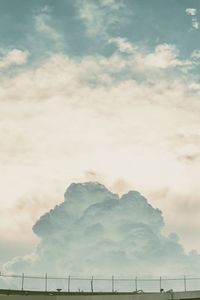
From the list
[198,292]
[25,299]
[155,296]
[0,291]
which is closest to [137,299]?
[155,296]

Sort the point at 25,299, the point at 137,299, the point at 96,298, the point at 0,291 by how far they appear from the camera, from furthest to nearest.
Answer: the point at 0,291 → the point at 137,299 → the point at 96,298 → the point at 25,299

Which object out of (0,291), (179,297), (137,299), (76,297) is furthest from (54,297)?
(0,291)

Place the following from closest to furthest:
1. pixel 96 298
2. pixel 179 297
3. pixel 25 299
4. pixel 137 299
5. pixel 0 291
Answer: pixel 25 299
pixel 96 298
pixel 137 299
pixel 179 297
pixel 0 291

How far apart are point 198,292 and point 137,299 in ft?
33.8

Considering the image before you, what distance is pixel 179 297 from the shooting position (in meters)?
68.9

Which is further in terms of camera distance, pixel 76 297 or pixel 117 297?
pixel 117 297

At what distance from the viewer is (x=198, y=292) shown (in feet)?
230

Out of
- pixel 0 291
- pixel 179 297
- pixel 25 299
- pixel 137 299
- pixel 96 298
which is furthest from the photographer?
pixel 0 291

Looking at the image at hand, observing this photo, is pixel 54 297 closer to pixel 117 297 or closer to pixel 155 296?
pixel 117 297

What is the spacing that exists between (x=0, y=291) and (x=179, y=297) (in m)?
27.0

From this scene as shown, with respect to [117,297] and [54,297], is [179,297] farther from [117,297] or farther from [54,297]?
[54,297]

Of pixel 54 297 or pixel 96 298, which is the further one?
pixel 96 298

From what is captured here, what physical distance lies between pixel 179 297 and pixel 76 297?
18.0m

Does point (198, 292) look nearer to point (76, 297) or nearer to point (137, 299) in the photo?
point (137, 299)
